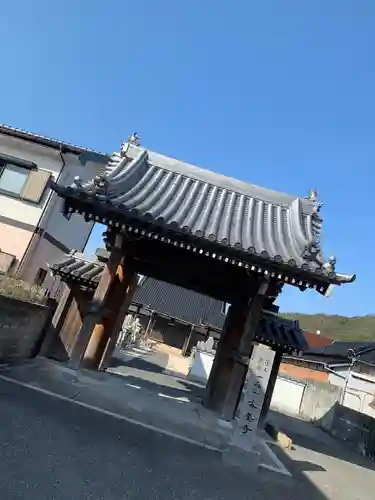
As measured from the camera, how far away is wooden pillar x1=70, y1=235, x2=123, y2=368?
29.7 ft

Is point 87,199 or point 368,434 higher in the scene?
point 87,199

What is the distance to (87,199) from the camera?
8.38 metres

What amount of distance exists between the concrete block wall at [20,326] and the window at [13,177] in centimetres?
881

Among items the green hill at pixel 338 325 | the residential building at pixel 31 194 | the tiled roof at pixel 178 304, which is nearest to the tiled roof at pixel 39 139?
the residential building at pixel 31 194

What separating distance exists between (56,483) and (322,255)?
7.39 metres

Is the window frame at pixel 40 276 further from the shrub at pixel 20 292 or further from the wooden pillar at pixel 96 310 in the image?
the wooden pillar at pixel 96 310

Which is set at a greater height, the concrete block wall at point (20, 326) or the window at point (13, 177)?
the window at point (13, 177)

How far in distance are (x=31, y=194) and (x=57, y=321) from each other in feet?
26.7

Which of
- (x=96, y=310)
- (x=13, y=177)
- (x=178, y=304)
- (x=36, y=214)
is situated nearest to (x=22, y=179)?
(x=13, y=177)

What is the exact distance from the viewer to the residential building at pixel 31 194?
17875 millimetres

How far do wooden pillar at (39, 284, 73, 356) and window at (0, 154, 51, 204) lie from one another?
7204 millimetres

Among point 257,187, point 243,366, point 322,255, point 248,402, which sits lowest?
point 248,402

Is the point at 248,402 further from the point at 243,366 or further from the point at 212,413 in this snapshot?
the point at 212,413

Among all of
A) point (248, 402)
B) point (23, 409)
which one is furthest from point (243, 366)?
point (23, 409)
